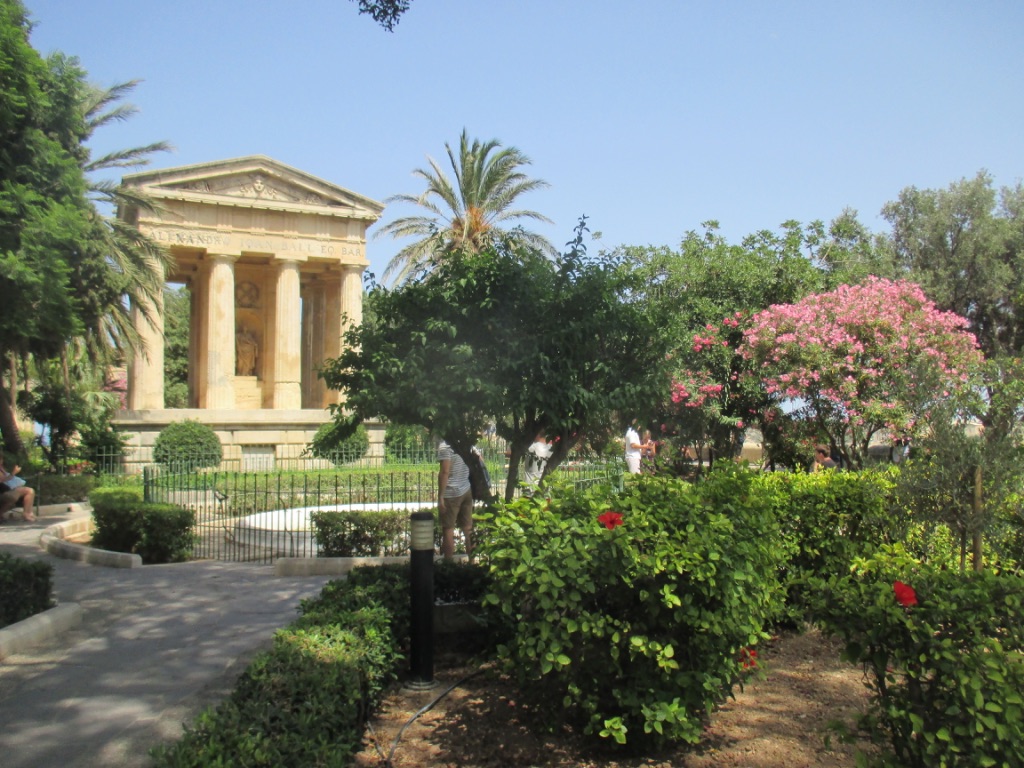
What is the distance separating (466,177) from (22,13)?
21685 millimetres

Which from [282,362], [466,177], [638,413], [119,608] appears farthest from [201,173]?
[638,413]

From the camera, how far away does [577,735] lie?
474 cm

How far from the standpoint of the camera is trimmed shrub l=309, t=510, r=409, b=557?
11031mm

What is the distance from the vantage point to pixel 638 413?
7652mm

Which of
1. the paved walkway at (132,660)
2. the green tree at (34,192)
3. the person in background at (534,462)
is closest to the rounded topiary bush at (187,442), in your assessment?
the green tree at (34,192)

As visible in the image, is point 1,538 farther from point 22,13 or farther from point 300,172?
point 300,172

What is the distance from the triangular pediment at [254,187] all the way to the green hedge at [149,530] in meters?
20.9

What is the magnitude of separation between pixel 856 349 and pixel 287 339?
76.9ft

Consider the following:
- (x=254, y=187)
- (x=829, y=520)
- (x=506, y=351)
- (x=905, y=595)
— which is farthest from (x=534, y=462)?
(x=254, y=187)

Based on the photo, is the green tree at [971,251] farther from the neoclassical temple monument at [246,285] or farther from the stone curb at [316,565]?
the stone curb at [316,565]

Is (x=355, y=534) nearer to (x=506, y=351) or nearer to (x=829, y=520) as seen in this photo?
(x=506, y=351)

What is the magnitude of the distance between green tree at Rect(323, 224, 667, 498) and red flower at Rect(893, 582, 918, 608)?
11.9ft

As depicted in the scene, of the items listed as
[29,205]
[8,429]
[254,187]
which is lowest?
[8,429]

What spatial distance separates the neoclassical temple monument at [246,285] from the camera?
101 feet
